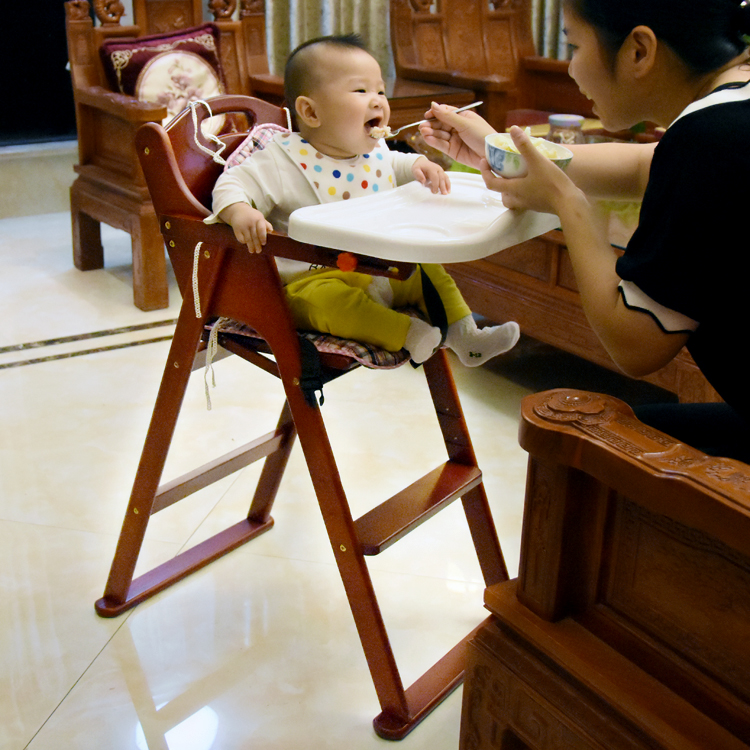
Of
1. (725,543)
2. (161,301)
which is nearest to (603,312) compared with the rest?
(725,543)

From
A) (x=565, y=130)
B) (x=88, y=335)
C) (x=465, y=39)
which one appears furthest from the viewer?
(x=465, y=39)

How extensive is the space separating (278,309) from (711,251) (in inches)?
23.3

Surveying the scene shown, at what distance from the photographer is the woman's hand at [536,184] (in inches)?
37.0

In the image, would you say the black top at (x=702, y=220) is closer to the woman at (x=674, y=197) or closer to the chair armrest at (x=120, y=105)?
the woman at (x=674, y=197)

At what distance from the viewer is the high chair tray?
96 centimetres

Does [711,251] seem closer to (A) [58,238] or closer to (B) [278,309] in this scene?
(B) [278,309]

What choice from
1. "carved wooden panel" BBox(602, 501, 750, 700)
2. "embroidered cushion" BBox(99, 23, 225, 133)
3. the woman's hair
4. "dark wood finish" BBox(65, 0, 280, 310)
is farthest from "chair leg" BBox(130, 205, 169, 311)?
"carved wooden panel" BBox(602, 501, 750, 700)

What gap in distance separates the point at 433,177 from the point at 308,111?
24 cm

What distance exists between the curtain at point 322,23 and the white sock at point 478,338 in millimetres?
2814

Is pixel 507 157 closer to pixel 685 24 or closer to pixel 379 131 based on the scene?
pixel 685 24

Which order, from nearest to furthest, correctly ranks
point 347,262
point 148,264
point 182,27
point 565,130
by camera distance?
point 347,262 → point 565,130 → point 148,264 → point 182,27

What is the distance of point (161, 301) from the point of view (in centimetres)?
284

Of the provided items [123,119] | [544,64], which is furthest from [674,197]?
[544,64]

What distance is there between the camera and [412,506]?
51.8 inches
